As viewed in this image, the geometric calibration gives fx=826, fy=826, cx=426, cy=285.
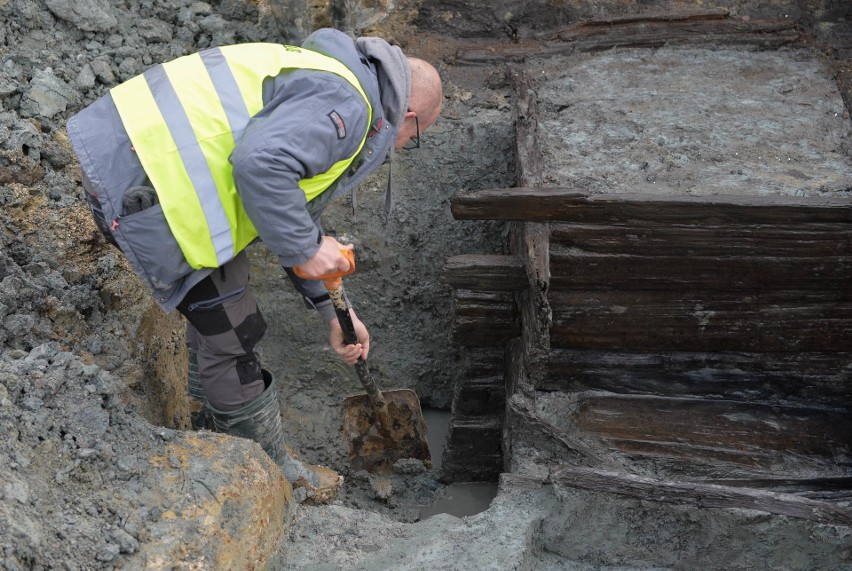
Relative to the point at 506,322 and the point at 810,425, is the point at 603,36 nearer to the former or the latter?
the point at 506,322

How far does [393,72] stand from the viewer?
2.23 meters

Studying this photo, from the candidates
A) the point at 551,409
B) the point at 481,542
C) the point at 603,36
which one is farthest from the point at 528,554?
the point at 603,36

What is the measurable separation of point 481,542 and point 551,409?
3.45ft

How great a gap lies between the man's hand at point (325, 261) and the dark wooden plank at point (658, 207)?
938 mm

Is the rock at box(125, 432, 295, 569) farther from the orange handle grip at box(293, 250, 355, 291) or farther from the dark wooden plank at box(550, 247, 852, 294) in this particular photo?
the dark wooden plank at box(550, 247, 852, 294)

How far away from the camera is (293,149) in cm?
197

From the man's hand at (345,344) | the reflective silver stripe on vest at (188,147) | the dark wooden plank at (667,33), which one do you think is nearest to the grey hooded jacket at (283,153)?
the reflective silver stripe on vest at (188,147)

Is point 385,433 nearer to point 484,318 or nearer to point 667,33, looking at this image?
point 484,318

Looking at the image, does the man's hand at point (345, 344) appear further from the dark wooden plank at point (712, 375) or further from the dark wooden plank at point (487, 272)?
the dark wooden plank at point (712, 375)

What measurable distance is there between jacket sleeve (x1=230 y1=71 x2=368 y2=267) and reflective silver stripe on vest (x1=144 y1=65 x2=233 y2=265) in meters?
0.13

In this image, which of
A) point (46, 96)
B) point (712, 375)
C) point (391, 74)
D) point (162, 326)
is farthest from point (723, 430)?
point (46, 96)

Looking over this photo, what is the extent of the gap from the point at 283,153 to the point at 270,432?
1.13 meters

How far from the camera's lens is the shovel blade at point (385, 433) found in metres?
3.66

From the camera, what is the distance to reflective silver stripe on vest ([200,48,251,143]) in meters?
2.13
